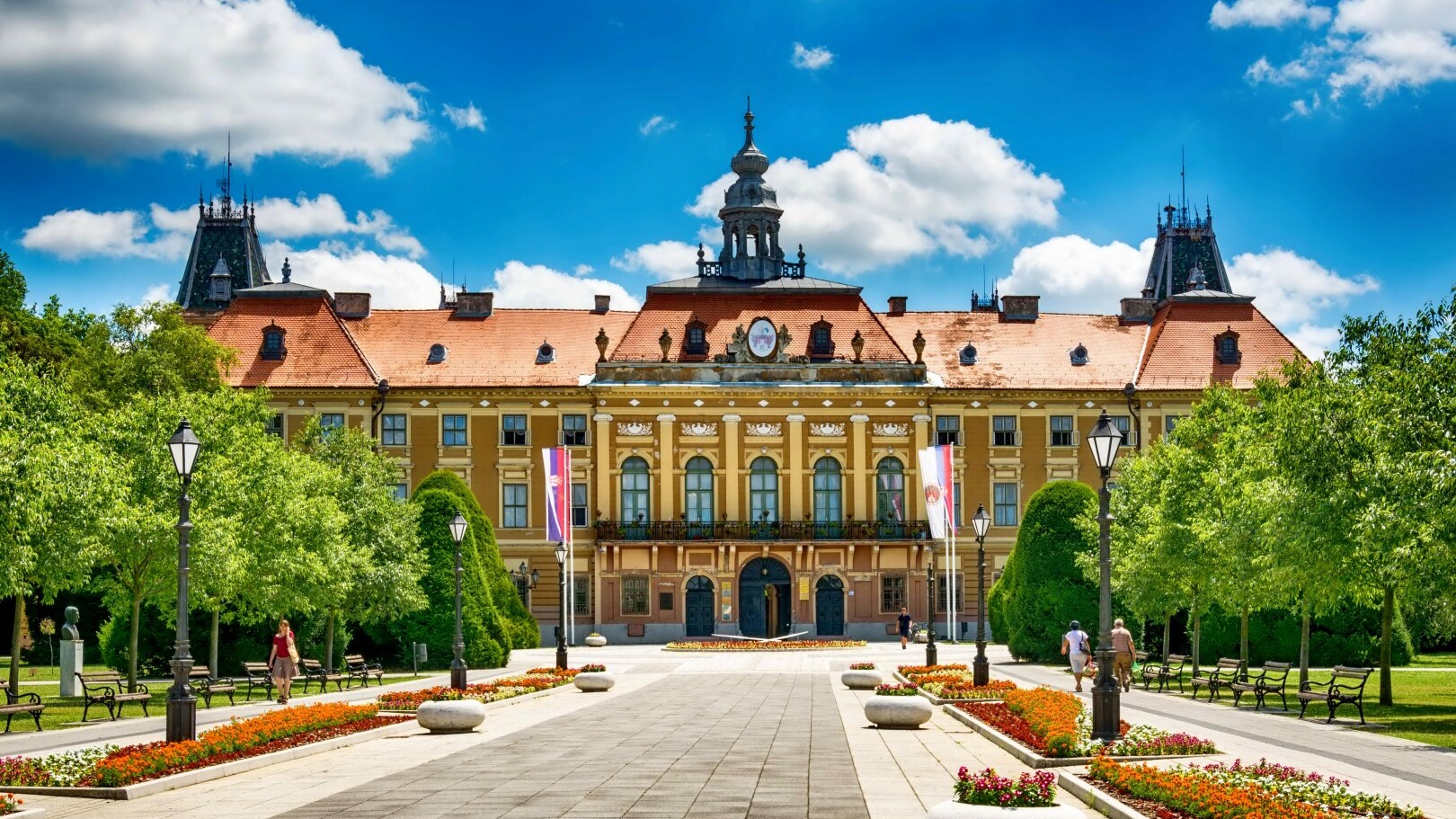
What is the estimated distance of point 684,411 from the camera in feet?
244

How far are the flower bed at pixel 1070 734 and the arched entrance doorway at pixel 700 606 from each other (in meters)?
46.8

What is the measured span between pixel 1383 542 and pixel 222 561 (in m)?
23.8

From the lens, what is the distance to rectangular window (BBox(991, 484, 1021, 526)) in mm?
75000

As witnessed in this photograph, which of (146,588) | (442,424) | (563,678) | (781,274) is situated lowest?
(563,678)

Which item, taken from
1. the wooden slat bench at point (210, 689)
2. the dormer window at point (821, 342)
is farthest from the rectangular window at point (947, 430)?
the wooden slat bench at point (210, 689)

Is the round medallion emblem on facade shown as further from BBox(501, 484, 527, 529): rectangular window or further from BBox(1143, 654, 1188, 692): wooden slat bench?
BBox(1143, 654, 1188, 692): wooden slat bench

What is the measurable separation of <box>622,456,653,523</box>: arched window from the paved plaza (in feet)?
129

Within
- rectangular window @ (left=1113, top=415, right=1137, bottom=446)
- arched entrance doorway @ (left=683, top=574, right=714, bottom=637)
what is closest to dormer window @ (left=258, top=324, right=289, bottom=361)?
arched entrance doorway @ (left=683, top=574, right=714, bottom=637)

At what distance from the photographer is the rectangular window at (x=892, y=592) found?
73.6 m

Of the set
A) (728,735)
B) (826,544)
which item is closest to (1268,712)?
(728,735)

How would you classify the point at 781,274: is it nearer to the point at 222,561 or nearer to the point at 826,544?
the point at 826,544

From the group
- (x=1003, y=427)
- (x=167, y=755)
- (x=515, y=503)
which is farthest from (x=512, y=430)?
(x=167, y=755)

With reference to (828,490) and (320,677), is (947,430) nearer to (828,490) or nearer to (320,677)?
(828,490)

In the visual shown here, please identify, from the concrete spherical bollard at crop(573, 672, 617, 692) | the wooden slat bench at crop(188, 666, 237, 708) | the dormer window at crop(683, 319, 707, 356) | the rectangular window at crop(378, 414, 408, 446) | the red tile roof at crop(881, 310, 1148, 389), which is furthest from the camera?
the red tile roof at crop(881, 310, 1148, 389)
